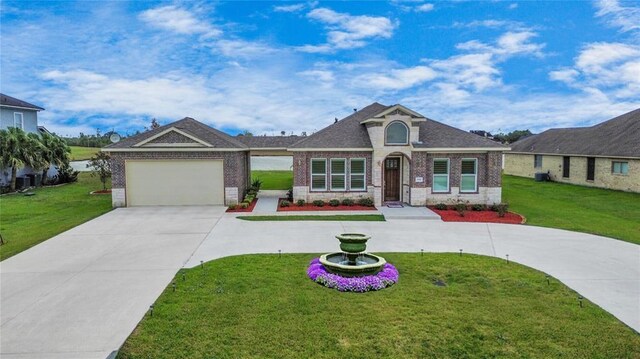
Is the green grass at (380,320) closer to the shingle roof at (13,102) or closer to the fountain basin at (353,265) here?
the fountain basin at (353,265)

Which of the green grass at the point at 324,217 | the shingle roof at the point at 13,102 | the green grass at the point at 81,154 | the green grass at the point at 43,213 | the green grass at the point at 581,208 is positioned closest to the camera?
the green grass at the point at 43,213

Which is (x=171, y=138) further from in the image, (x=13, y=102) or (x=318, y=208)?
(x=13, y=102)

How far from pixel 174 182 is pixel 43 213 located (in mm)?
5801

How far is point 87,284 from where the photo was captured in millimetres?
8438

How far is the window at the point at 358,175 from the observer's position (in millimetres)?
19156

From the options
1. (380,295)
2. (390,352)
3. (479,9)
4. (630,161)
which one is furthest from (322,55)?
A: (390,352)

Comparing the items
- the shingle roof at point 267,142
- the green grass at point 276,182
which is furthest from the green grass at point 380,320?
the green grass at point 276,182

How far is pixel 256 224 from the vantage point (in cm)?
1484

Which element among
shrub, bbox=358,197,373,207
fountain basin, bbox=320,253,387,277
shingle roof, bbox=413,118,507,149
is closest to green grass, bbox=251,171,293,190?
shrub, bbox=358,197,373,207

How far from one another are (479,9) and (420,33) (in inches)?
191

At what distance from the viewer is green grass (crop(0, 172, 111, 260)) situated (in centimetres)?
1273

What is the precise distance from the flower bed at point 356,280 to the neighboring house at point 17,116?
25706mm

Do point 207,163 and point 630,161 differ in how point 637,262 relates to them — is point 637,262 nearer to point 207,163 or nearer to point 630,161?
point 207,163

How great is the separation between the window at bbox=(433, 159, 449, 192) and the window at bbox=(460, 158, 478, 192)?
2.66 feet
